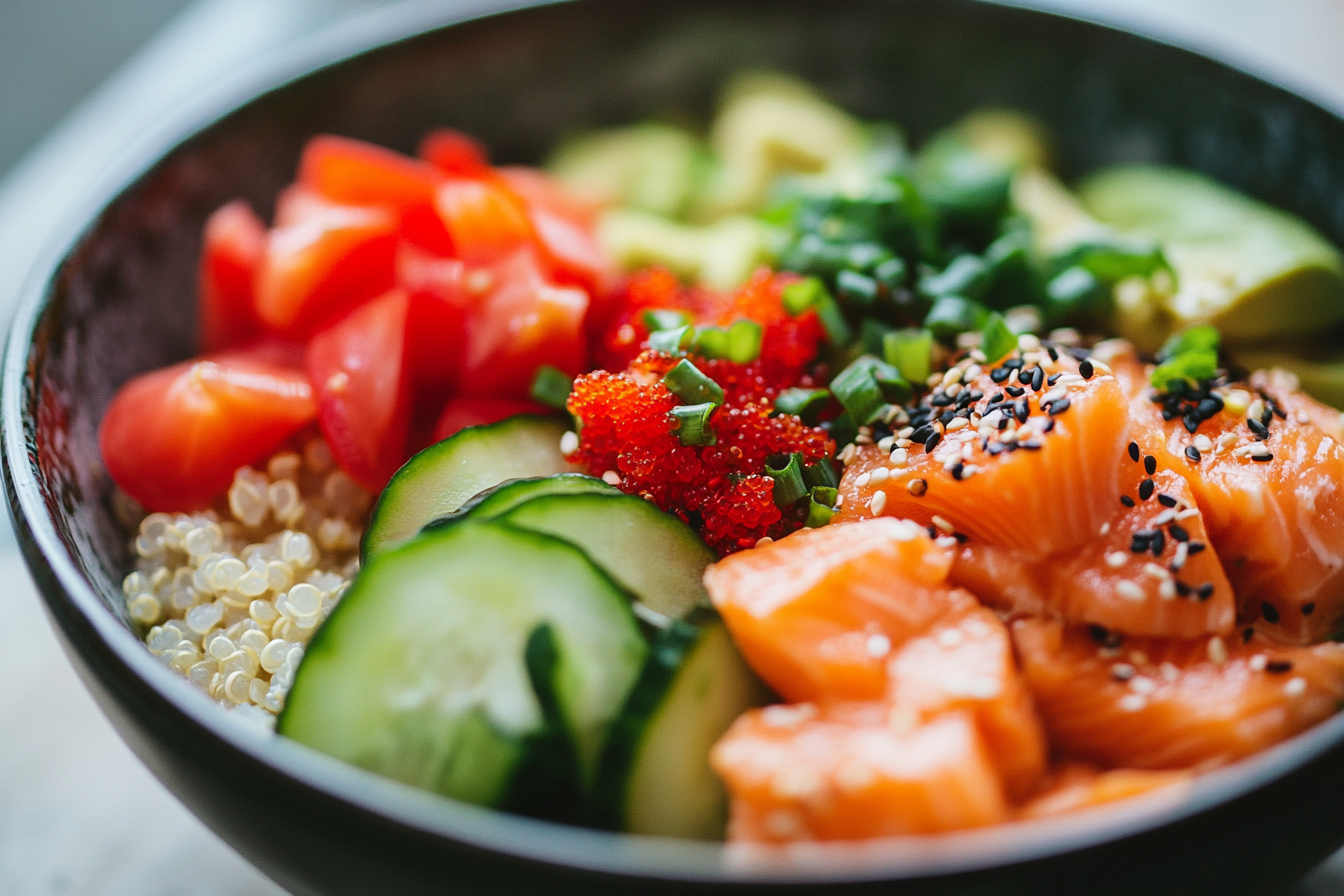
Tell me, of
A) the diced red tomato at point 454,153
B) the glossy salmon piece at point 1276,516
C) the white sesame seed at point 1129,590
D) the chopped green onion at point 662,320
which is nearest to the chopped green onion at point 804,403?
the chopped green onion at point 662,320

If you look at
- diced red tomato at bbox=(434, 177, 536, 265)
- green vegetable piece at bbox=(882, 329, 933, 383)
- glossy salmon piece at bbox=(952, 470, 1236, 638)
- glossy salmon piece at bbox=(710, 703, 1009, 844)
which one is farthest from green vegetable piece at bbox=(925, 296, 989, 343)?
glossy salmon piece at bbox=(710, 703, 1009, 844)

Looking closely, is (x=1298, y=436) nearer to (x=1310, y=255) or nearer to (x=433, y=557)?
(x=1310, y=255)

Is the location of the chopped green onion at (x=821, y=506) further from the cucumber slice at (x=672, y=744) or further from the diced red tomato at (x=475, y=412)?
the diced red tomato at (x=475, y=412)

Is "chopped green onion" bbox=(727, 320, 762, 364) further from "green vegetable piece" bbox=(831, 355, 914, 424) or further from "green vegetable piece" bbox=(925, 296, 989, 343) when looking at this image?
"green vegetable piece" bbox=(925, 296, 989, 343)

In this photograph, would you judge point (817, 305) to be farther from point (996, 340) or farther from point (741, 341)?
point (996, 340)

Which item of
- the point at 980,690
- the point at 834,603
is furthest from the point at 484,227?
the point at 980,690

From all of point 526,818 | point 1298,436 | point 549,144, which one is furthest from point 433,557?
point 549,144
